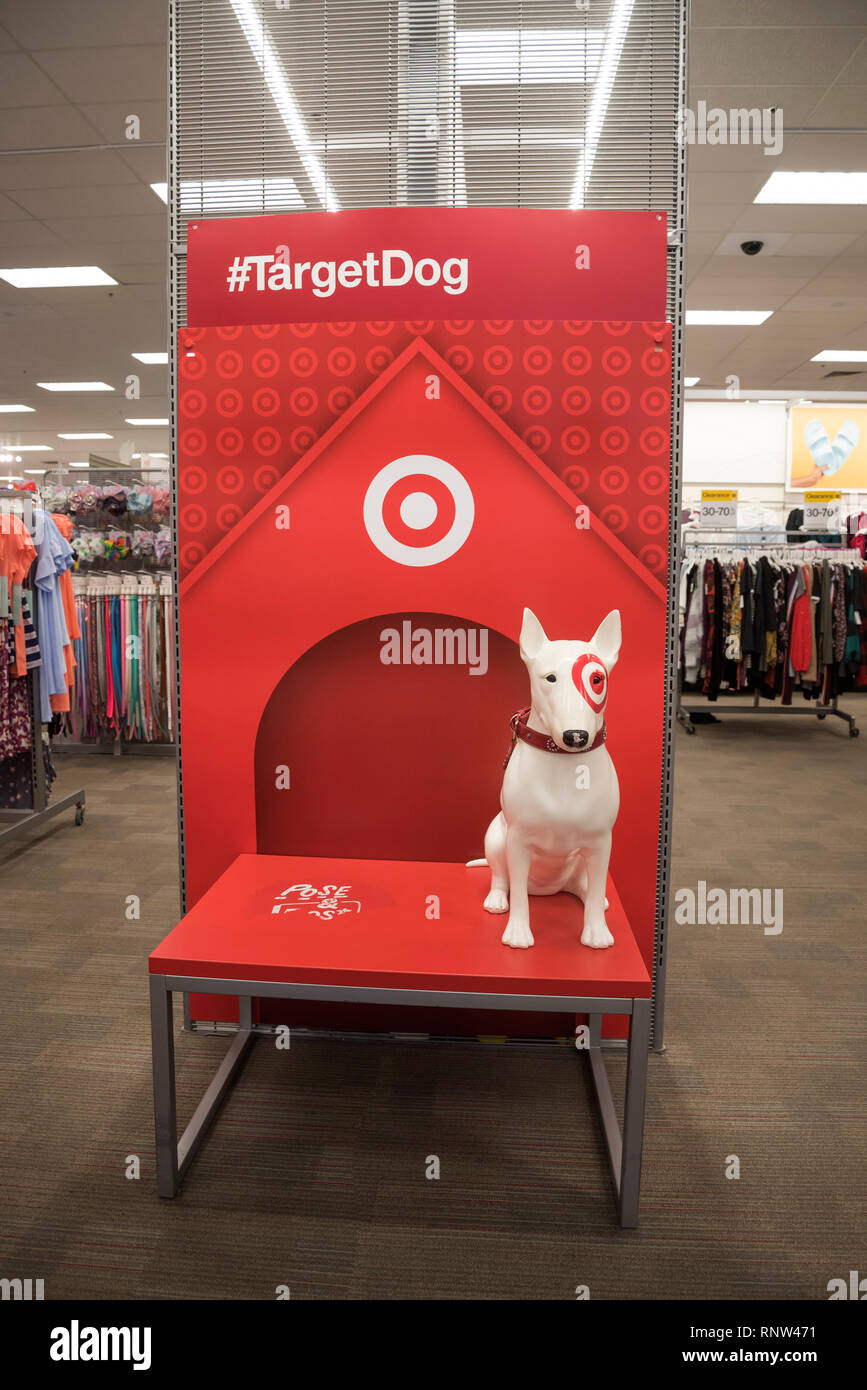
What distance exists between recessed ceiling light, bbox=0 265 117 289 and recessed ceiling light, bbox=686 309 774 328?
5365mm

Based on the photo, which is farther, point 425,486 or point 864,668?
point 864,668

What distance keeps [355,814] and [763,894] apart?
214cm

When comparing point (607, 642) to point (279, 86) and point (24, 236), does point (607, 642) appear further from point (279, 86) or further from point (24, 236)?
point (24, 236)

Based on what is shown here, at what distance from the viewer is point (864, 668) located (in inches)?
279

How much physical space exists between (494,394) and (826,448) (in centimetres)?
1108

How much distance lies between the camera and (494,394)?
2.23 metres

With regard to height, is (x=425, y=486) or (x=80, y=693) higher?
(x=425, y=486)

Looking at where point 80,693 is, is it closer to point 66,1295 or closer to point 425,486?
point 425,486

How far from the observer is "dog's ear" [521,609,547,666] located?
1896 millimetres

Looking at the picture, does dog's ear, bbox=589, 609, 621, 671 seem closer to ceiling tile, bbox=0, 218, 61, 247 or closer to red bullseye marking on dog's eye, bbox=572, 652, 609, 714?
red bullseye marking on dog's eye, bbox=572, 652, 609, 714

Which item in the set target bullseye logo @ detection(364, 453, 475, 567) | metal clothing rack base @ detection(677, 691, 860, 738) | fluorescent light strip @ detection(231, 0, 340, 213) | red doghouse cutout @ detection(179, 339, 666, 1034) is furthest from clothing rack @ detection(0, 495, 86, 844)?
metal clothing rack base @ detection(677, 691, 860, 738)

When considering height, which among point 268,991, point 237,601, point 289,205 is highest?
point 289,205

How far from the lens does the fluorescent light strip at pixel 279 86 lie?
2.23 metres
